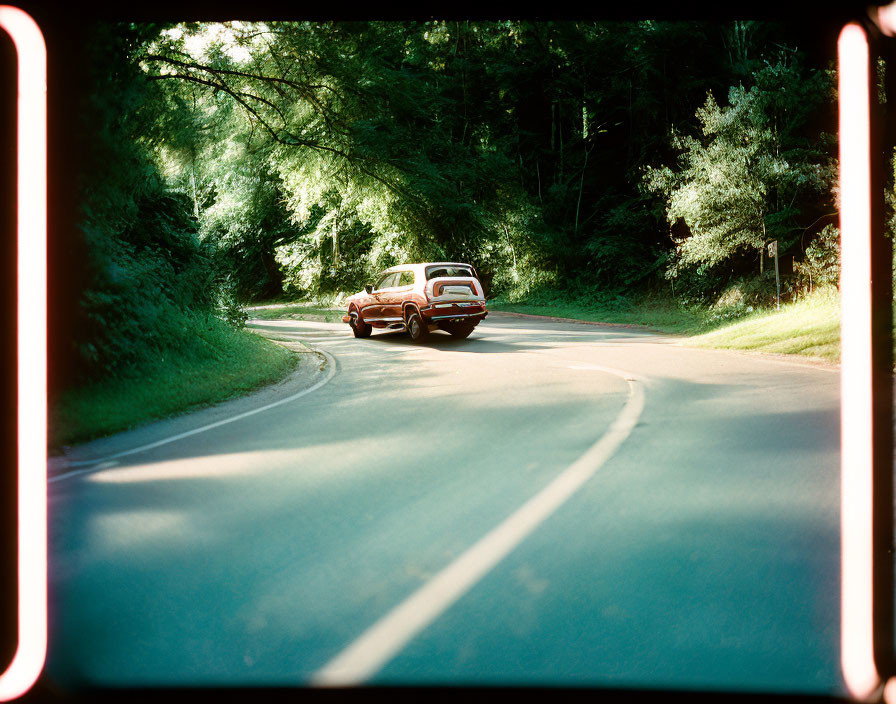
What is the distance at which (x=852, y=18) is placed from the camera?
183cm

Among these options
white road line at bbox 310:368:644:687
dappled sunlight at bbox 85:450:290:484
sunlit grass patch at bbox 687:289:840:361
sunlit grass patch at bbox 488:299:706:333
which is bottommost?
white road line at bbox 310:368:644:687

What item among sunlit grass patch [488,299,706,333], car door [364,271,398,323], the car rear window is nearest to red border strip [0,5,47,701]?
the car rear window

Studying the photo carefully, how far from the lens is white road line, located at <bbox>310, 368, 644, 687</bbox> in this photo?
2.36 metres

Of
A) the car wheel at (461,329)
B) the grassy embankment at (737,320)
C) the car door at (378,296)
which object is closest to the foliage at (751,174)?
the grassy embankment at (737,320)

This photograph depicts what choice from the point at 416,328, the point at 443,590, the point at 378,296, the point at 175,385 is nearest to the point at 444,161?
the point at 416,328

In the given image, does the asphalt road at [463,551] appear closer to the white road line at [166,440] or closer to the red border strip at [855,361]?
the white road line at [166,440]

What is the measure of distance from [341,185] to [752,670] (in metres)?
11.1

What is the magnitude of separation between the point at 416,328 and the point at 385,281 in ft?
6.46

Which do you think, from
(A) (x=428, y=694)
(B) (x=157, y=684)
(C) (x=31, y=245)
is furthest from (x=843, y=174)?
(B) (x=157, y=684)

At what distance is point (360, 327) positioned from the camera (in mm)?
19219

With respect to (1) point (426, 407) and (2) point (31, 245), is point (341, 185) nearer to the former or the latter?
(1) point (426, 407)

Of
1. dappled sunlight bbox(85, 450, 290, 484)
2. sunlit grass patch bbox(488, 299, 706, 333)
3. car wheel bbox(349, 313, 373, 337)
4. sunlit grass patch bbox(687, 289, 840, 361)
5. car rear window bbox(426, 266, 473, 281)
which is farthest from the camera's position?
sunlit grass patch bbox(488, 299, 706, 333)

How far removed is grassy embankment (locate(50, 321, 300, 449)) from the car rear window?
4.03 meters

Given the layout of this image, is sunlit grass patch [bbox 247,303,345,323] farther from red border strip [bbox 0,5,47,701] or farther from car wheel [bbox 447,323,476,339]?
red border strip [bbox 0,5,47,701]
